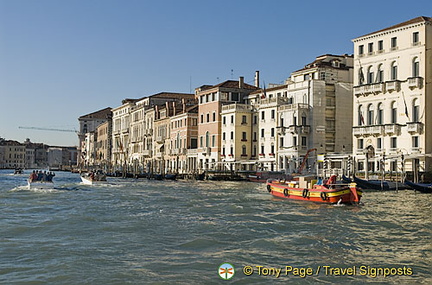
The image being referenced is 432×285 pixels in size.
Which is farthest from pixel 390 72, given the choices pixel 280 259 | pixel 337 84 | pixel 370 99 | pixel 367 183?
pixel 280 259

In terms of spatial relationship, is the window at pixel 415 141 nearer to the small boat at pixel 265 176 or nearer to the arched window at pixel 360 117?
the arched window at pixel 360 117

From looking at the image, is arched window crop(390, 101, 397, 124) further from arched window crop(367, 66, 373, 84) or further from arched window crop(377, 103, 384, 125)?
arched window crop(367, 66, 373, 84)

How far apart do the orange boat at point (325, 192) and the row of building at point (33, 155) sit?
10300 centimetres

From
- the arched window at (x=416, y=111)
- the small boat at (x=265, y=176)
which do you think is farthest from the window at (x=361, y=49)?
the small boat at (x=265, y=176)

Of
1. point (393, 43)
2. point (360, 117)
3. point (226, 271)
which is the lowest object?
point (226, 271)

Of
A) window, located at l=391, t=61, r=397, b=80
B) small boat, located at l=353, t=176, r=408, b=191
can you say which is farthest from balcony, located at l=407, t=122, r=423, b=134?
small boat, located at l=353, t=176, r=408, b=191

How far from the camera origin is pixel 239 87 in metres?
48.5

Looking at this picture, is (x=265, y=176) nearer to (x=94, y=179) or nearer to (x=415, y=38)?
(x=94, y=179)

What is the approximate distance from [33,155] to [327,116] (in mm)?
124621

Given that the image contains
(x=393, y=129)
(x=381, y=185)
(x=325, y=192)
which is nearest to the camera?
(x=325, y=192)

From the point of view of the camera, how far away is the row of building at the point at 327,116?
31.8 metres

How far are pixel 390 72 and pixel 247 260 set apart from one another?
84.9ft

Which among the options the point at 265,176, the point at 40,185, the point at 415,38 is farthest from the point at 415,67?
the point at 40,185

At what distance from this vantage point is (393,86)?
108 feet
